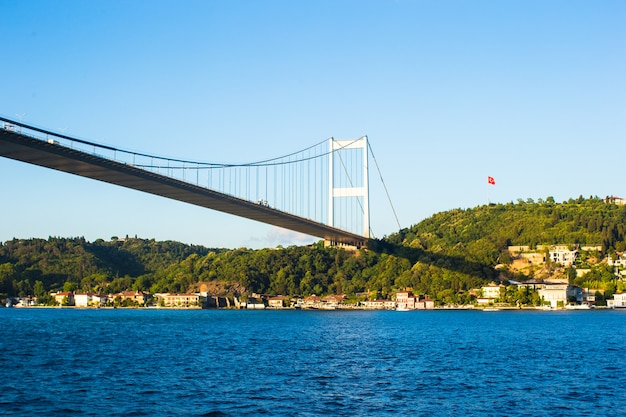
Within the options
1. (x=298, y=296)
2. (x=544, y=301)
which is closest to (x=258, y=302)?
(x=298, y=296)

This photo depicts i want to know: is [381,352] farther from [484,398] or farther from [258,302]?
[258,302]

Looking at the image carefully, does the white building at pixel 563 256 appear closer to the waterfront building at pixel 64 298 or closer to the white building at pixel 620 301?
the white building at pixel 620 301

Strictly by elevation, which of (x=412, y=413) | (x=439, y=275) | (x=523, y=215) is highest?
(x=523, y=215)

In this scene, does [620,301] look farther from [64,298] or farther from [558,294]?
[64,298]

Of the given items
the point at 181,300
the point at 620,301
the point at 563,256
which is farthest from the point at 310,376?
the point at 181,300

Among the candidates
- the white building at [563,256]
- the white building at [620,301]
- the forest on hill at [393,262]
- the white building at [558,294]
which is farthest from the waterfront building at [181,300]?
the white building at [620,301]

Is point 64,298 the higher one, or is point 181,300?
point 64,298
